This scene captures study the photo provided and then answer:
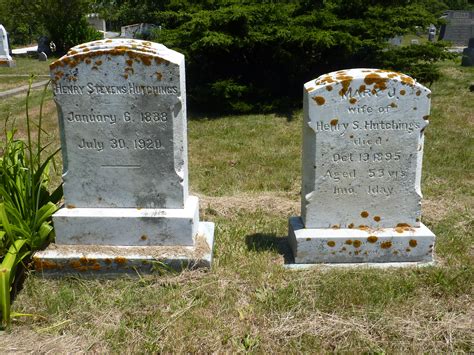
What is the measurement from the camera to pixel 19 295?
3.34 metres

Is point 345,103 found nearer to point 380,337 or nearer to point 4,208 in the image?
point 380,337

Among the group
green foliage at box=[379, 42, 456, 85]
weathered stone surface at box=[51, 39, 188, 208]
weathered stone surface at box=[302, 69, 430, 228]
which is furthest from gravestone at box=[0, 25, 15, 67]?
weathered stone surface at box=[302, 69, 430, 228]

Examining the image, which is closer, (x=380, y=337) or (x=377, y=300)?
(x=380, y=337)

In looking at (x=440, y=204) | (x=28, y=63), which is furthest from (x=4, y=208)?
(x=28, y=63)

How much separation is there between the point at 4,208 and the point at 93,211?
2.08 feet

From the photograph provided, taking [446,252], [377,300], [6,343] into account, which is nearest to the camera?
[6,343]

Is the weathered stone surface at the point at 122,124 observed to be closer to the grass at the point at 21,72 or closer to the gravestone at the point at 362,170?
the gravestone at the point at 362,170

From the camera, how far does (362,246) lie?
374 centimetres

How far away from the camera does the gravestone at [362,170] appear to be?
11.7 ft

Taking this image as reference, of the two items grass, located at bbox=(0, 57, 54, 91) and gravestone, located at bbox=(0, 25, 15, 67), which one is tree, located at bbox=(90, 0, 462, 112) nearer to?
grass, located at bbox=(0, 57, 54, 91)

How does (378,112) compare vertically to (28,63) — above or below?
above

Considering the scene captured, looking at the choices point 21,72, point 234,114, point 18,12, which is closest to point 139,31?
point 21,72

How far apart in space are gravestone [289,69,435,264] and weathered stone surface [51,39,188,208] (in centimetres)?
105

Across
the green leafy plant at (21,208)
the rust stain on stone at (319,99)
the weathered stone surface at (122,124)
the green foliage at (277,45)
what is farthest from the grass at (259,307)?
the green foliage at (277,45)
